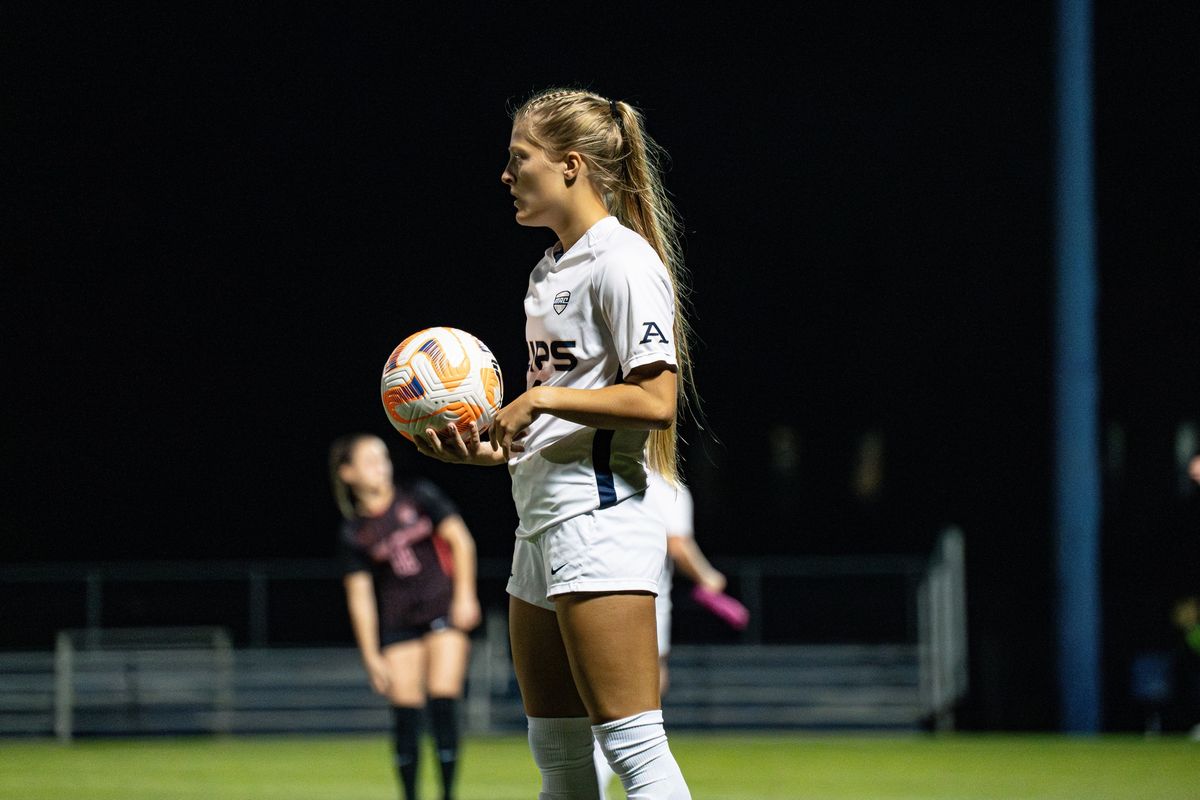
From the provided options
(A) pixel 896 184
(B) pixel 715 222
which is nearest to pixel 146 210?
(B) pixel 715 222

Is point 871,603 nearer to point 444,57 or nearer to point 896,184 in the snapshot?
point 444,57

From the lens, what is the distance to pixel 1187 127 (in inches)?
742

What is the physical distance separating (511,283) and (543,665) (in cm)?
2964

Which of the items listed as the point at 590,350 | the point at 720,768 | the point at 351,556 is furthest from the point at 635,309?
the point at 720,768

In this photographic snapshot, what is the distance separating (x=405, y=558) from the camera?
7.18 meters

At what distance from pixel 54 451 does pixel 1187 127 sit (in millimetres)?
22490

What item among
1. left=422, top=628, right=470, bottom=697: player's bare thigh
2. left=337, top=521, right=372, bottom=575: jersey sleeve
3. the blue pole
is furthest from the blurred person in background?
left=337, top=521, right=372, bottom=575: jersey sleeve

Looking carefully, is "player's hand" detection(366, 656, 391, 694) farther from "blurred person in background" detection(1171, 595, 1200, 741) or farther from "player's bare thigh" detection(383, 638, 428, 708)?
"blurred person in background" detection(1171, 595, 1200, 741)

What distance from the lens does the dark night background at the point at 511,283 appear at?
71.3ft

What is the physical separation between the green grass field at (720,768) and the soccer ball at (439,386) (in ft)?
18.9

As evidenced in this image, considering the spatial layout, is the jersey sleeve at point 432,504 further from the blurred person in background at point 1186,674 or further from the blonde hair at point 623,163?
the blurred person in background at point 1186,674

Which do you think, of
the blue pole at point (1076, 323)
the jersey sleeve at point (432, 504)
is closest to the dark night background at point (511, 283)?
→ the blue pole at point (1076, 323)

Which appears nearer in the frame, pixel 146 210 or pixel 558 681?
pixel 558 681

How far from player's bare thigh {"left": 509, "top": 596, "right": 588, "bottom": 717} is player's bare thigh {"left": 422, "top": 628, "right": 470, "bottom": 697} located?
3918 millimetres
